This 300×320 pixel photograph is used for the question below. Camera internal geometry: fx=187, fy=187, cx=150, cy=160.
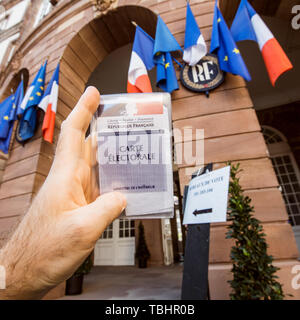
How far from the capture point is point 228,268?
79.8 inches

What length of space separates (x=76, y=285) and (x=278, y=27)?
7300 mm

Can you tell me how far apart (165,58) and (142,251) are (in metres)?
6.72

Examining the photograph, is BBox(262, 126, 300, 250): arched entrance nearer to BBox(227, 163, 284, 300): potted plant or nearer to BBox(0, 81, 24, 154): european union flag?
BBox(227, 163, 284, 300): potted plant

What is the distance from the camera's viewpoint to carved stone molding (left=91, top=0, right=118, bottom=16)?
13.4 ft

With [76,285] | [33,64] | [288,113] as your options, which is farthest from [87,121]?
[288,113]

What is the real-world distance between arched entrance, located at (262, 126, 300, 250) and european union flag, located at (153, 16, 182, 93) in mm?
5703

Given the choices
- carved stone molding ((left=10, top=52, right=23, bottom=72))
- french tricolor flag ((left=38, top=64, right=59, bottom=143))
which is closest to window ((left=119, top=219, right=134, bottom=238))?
french tricolor flag ((left=38, top=64, right=59, bottom=143))

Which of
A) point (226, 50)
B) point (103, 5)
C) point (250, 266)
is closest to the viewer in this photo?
point (250, 266)

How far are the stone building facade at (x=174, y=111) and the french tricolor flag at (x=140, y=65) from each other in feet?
1.72

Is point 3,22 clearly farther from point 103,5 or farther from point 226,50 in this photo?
point 226,50

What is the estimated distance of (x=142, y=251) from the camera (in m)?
7.26

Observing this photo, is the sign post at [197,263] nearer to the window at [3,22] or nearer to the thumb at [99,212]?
→ the thumb at [99,212]

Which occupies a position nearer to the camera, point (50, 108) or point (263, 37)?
point (263, 37)

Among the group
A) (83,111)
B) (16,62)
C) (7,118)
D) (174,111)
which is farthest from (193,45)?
(16,62)
